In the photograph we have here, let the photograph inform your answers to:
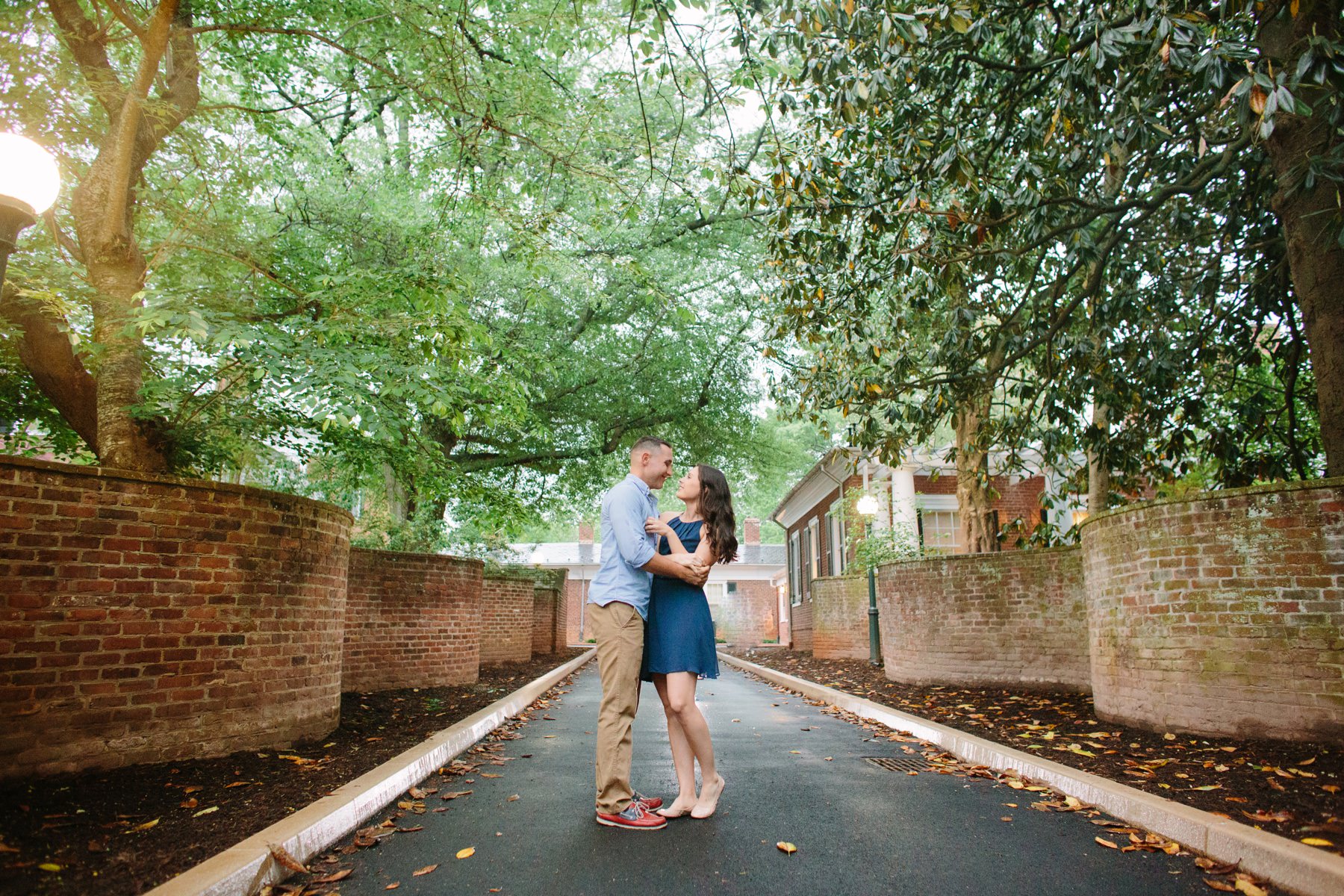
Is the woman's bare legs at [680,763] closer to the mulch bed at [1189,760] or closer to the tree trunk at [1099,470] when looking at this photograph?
the mulch bed at [1189,760]

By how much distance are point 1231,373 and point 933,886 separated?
887 centimetres

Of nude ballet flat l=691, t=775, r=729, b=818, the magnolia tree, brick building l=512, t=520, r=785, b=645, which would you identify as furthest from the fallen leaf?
brick building l=512, t=520, r=785, b=645

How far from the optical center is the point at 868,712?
8547 millimetres

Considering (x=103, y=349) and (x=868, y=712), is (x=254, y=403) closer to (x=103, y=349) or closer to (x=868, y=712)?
(x=103, y=349)

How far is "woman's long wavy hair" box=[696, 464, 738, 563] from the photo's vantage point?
13.7 feet

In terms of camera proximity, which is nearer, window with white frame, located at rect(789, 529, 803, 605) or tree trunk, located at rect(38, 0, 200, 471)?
tree trunk, located at rect(38, 0, 200, 471)

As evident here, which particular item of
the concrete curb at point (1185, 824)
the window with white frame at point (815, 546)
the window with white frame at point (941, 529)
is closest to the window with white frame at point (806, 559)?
the window with white frame at point (815, 546)

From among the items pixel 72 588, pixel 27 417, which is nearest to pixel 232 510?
pixel 72 588

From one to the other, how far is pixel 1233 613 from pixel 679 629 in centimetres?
411

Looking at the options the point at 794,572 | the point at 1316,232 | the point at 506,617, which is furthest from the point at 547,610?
the point at 1316,232

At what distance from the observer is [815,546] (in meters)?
24.2

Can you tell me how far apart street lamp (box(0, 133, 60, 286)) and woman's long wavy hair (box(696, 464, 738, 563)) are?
341 cm

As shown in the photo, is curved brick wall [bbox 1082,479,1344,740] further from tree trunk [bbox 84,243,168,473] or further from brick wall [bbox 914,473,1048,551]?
brick wall [bbox 914,473,1048,551]

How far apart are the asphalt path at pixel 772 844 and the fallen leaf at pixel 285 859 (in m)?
0.21
